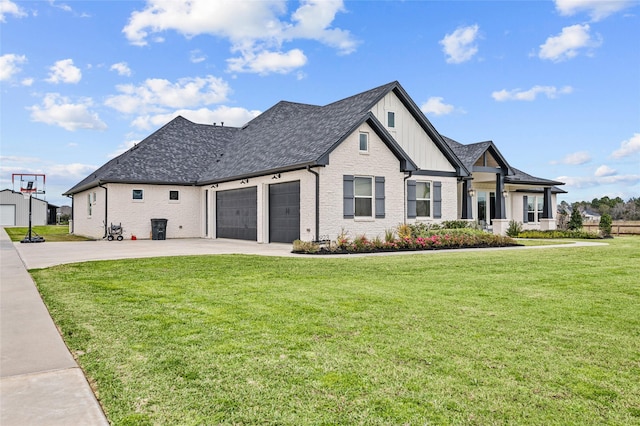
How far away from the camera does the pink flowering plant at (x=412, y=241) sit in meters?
15.6

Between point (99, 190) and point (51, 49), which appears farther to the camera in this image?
point (99, 190)

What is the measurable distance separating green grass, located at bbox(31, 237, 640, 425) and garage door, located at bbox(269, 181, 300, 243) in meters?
9.78

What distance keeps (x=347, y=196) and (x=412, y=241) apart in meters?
3.11

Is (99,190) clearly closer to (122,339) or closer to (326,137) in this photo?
(326,137)

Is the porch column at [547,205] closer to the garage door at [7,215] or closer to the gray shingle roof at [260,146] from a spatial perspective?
the gray shingle roof at [260,146]

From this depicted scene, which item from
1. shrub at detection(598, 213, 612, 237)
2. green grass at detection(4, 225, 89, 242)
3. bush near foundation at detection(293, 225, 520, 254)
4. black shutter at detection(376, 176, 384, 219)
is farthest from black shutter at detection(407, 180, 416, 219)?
green grass at detection(4, 225, 89, 242)

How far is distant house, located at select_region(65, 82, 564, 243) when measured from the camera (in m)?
18.2

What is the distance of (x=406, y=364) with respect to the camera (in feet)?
13.0

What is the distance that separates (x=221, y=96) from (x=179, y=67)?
4.70m

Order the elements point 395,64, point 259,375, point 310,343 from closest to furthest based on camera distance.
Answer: point 259,375
point 310,343
point 395,64

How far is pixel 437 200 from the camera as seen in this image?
70.6 ft

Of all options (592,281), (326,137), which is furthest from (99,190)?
(592,281)

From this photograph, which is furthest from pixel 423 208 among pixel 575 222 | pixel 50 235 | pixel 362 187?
pixel 50 235

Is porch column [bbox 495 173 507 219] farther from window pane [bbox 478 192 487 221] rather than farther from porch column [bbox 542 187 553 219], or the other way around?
porch column [bbox 542 187 553 219]
